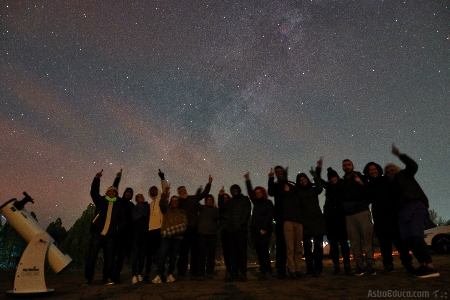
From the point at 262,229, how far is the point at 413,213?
3069 mm

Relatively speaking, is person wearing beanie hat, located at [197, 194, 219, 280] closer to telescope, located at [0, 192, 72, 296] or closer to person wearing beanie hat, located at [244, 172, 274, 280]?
person wearing beanie hat, located at [244, 172, 274, 280]

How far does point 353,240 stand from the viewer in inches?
265

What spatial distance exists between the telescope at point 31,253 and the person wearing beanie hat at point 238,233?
140 inches

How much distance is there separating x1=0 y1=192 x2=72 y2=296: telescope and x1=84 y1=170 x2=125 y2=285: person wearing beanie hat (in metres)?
0.92

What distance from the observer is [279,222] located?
761cm

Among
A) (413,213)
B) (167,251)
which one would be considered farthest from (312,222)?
(167,251)

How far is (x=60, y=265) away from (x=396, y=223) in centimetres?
722

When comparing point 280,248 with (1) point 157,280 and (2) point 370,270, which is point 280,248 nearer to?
(2) point 370,270

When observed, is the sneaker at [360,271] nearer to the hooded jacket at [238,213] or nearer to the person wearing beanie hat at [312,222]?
the person wearing beanie hat at [312,222]

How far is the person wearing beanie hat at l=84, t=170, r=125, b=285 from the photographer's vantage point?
7320 millimetres

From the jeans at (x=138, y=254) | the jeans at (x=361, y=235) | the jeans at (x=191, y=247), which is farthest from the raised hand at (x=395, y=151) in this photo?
the jeans at (x=138, y=254)

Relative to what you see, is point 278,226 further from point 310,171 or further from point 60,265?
point 60,265

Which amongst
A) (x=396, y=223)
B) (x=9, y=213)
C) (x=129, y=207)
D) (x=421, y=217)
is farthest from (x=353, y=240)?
(x=9, y=213)

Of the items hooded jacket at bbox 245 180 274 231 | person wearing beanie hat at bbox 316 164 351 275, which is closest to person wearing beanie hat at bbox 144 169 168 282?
hooded jacket at bbox 245 180 274 231
